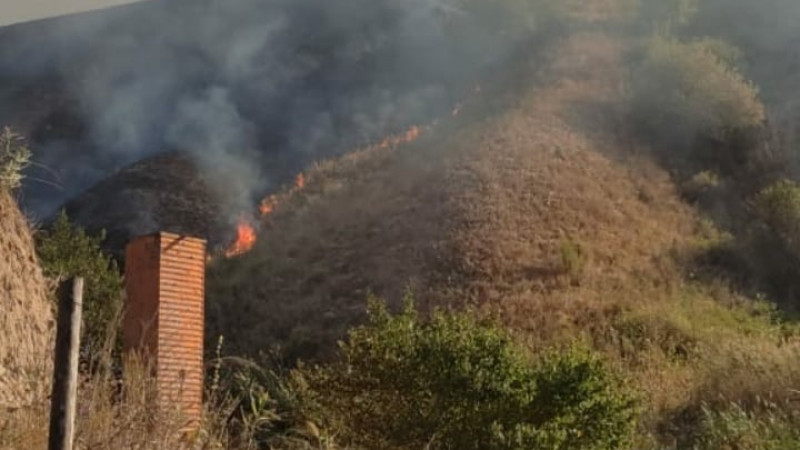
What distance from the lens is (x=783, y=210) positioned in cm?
2280

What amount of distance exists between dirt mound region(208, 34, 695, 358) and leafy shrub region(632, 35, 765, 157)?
1.54m

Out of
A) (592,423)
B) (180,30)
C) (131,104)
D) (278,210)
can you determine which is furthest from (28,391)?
(180,30)

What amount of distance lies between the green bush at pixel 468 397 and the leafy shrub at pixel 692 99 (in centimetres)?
2004

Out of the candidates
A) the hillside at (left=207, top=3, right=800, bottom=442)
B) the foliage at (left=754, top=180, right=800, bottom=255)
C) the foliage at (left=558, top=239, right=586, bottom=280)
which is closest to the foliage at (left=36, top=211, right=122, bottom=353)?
the hillside at (left=207, top=3, right=800, bottom=442)

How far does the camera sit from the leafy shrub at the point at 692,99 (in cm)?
2797

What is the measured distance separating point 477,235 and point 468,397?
44.6 ft

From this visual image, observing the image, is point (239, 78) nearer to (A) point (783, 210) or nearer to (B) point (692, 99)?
(B) point (692, 99)

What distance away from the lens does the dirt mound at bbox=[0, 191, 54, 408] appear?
6.00 m

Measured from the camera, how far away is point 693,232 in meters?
24.2

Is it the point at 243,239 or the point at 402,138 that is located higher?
the point at 402,138

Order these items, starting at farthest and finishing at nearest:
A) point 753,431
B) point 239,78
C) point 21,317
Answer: point 239,78
point 753,431
point 21,317

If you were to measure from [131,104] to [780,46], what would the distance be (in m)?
21.7

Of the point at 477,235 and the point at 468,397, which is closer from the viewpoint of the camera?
the point at 468,397

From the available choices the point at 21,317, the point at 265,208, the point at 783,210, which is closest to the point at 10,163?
the point at 21,317
